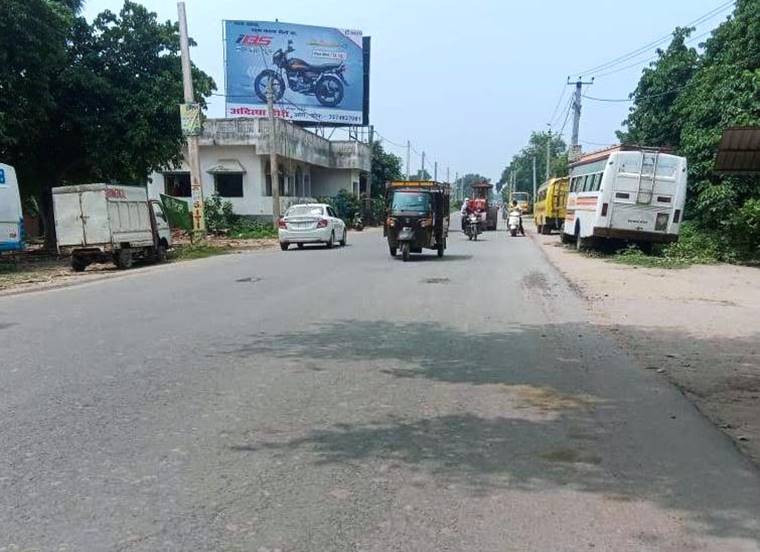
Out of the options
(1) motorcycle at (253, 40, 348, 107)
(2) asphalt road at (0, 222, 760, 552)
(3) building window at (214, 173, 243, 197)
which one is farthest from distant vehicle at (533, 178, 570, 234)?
(2) asphalt road at (0, 222, 760, 552)

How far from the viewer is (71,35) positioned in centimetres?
2197

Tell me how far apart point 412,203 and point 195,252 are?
8.16 meters

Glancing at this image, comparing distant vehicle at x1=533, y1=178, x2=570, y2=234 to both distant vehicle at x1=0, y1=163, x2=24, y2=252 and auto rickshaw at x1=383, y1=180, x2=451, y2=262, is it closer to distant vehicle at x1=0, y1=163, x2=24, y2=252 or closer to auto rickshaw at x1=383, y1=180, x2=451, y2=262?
auto rickshaw at x1=383, y1=180, x2=451, y2=262

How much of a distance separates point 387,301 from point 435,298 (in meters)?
0.89

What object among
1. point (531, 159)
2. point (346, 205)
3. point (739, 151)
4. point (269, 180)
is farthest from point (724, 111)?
point (531, 159)

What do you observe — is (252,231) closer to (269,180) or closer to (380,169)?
(269,180)

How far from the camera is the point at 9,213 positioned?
17.7 m

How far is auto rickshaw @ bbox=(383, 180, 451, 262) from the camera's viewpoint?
59.7 feet

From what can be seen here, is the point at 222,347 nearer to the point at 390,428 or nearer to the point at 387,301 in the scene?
the point at 390,428

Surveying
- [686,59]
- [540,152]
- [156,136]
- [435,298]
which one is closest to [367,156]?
Result: [686,59]

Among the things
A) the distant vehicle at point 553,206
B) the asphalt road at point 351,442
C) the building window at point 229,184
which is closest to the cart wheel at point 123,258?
the asphalt road at point 351,442

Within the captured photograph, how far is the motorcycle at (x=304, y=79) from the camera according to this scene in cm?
4103

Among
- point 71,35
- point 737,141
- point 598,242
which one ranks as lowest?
point 598,242

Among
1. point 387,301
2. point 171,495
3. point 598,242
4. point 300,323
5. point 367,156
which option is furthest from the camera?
point 367,156
